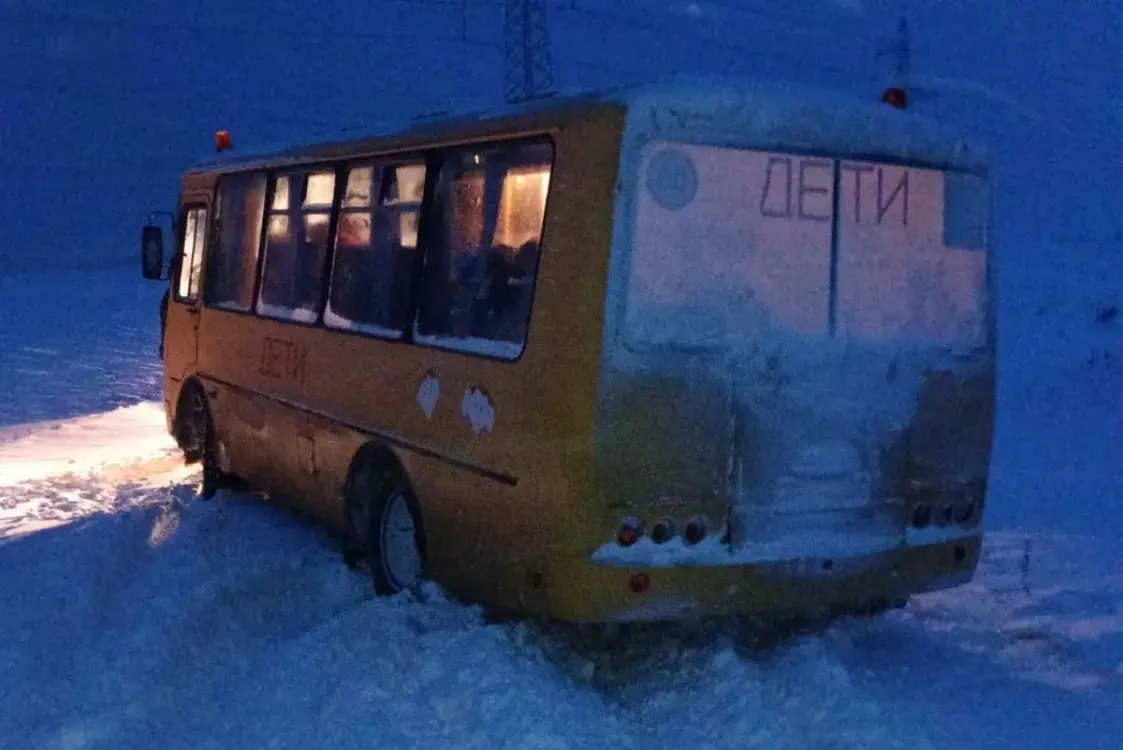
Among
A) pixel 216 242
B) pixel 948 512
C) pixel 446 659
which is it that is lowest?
pixel 446 659

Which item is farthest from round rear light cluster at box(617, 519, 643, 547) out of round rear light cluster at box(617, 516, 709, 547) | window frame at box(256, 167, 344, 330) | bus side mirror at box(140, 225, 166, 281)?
bus side mirror at box(140, 225, 166, 281)

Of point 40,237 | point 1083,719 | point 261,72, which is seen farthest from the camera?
point 261,72

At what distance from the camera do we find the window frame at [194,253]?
10.8 meters

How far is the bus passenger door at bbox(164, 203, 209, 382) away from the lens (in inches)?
434

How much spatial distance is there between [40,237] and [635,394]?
5556 centimetres

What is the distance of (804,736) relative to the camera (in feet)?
17.9

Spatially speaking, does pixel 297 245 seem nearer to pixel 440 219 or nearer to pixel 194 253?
pixel 440 219

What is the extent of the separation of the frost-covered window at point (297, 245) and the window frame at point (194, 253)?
157 centimetres

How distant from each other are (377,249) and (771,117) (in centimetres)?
265

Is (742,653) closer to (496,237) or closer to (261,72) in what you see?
(496,237)

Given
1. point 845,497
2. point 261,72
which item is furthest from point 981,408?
point 261,72

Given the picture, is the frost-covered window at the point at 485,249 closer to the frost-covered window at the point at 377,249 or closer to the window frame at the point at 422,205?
the window frame at the point at 422,205

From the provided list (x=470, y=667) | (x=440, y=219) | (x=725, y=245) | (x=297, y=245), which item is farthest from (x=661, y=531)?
(x=297, y=245)

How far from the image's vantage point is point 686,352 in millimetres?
5648
